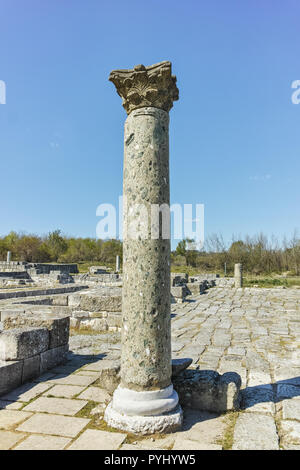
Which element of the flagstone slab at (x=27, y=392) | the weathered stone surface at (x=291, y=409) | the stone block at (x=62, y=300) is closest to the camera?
the weathered stone surface at (x=291, y=409)

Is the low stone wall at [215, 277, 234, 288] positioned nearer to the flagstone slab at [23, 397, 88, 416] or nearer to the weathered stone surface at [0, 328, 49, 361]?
the weathered stone surface at [0, 328, 49, 361]

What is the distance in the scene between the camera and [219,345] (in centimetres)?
644

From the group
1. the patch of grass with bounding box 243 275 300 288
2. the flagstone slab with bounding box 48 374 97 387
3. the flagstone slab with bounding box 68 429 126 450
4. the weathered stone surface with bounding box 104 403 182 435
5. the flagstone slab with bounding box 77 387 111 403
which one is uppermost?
the weathered stone surface with bounding box 104 403 182 435

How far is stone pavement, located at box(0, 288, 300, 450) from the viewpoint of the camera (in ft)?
9.04

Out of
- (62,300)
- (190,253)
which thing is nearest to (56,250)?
(190,253)


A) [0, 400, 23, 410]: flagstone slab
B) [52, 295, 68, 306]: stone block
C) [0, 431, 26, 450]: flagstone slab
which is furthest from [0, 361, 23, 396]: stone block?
[52, 295, 68, 306]: stone block

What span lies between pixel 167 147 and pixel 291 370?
370cm

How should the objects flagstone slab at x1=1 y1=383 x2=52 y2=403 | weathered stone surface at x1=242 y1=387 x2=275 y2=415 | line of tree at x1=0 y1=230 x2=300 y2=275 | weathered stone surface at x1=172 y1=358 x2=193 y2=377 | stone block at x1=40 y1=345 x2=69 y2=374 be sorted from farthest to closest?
line of tree at x1=0 y1=230 x2=300 y2=275, stone block at x1=40 y1=345 x2=69 y2=374, flagstone slab at x1=1 y1=383 x2=52 y2=403, weathered stone surface at x1=172 y1=358 x2=193 y2=377, weathered stone surface at x1=242 y1=387 x2=275 y2=415

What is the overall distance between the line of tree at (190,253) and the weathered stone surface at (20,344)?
3526cm

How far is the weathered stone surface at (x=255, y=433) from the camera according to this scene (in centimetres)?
267

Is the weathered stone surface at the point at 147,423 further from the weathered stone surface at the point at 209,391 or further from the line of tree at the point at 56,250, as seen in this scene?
the line of tree at the point at 56,250

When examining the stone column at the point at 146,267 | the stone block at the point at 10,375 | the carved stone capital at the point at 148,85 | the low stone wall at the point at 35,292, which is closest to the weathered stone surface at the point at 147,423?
the stone column at the point at 146,267

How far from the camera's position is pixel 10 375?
404 cm
